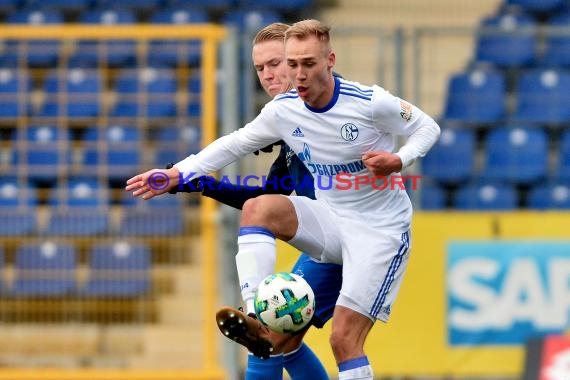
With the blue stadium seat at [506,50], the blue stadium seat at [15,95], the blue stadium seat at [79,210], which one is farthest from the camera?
the blue stadium seat at [506,50]

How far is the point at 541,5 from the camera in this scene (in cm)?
1315

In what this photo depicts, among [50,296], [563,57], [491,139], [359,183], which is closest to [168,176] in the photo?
[359,183]

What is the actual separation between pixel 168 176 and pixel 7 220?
3.33 m

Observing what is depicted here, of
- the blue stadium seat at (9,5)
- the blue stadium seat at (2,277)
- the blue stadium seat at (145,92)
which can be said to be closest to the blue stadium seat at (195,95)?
the blue stadium seat at (145,92)

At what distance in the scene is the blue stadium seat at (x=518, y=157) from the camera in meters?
9.55

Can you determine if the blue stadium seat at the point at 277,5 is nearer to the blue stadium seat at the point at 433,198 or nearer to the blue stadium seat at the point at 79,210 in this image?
the blue stadium seat at the point at 433,198

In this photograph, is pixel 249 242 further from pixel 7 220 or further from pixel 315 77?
pixel 7 220

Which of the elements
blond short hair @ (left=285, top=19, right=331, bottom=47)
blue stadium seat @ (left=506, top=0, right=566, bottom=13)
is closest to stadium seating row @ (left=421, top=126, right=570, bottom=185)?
blond short hair @ (left=285, top=19, right=331, bottom=47)

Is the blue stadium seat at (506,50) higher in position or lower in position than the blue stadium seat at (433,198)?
higher

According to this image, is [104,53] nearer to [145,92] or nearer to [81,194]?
[145,92]

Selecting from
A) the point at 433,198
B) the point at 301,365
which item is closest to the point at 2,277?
the point at 301,365

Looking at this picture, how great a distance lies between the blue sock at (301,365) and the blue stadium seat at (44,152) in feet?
9.69

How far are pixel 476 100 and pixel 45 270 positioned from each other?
3.48 meters

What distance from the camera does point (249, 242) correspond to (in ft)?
20.4
